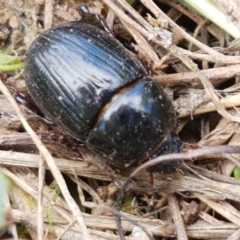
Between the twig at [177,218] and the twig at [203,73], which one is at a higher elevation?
the twig at [203,73]

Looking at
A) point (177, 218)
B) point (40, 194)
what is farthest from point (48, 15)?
point (177, 218)

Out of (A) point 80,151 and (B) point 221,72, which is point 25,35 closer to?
(A) point 80,151

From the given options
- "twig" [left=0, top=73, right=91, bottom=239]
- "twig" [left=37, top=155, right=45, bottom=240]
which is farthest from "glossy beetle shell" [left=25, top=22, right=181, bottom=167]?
"twig" [left=37, top=155, right=45, bottom=240]

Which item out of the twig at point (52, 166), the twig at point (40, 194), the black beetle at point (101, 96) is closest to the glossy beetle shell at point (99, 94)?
the black beetle at point (101, 96)

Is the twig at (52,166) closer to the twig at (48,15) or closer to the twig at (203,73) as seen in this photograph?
the twig at (48,15)

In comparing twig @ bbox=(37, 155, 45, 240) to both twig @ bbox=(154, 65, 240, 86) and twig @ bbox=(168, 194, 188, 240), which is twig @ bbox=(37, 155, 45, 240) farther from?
twig @ bbox=(154, 65, 240, 86)


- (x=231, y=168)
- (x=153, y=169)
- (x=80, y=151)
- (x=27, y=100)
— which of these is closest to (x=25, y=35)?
(x=27, y=100)
